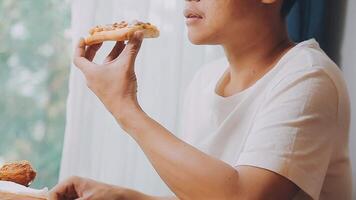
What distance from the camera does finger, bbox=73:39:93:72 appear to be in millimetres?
1125

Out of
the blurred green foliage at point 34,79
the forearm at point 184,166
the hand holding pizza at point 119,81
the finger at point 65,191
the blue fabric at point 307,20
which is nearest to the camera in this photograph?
the forearm at point 184,166

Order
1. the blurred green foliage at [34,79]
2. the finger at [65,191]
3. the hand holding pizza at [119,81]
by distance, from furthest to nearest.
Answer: the blurred green foliage at [34,79], the finger at [65,191], the hand holding pizza at [119,81]

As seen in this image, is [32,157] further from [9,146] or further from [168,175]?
[168,175]

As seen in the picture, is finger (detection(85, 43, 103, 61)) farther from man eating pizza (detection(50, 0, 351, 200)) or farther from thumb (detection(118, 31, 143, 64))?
thumb (detection(118, 31, 143, 64))

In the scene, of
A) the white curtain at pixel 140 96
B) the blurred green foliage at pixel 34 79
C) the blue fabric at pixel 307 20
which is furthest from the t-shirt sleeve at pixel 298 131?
the blurred green foliage at pixel 34 79

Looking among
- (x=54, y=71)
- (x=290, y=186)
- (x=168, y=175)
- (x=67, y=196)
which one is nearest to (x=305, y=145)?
(x=290, y=186)

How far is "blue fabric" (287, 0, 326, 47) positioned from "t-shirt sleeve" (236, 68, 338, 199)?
73cm

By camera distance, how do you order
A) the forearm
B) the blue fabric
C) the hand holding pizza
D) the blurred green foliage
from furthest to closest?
the blurred green foliage
the blue fabric
the hand holding pizza
the forearm

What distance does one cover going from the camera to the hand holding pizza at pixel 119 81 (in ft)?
3.45

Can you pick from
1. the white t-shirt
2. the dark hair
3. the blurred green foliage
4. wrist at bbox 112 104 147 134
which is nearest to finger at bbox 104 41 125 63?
wrist at bbox 112 104 147 134

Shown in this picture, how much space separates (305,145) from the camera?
1.00 meters

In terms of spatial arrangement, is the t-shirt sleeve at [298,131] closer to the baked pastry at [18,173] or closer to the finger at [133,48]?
the finger at [133,48]

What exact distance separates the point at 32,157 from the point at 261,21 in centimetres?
109

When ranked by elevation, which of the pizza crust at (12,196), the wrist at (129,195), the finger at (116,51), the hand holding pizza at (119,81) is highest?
the finger at (116,51)
